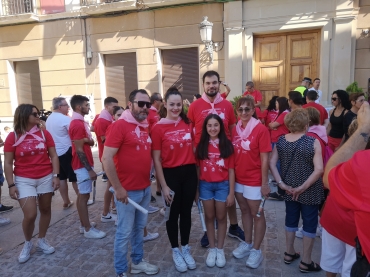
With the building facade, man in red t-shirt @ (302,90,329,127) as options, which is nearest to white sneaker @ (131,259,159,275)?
man in red t-shirt @ (302,90,329,127)

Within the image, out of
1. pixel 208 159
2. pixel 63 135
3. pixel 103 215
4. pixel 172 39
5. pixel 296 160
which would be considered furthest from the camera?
pixel 172 39

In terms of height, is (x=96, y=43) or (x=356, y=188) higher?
(x=96, y=43)

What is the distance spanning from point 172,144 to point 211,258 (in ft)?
4.25

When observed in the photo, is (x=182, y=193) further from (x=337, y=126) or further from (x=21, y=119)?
(x=337, y=126)

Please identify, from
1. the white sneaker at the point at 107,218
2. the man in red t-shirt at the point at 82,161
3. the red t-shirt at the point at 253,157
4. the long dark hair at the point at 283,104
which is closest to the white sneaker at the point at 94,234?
the man in red t-shirt at the point at 82,161

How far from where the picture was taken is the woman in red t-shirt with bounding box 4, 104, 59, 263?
3332 millimetres

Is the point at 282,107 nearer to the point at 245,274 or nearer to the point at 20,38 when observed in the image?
the point at 245,274

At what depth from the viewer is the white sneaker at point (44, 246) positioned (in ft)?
11.6

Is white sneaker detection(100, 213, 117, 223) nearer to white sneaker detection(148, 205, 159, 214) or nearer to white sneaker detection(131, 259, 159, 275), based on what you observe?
white sneaker detection(148, 205, 159, 214)

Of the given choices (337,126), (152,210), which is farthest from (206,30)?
(152,210)

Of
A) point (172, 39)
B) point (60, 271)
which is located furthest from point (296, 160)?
point (172, 39)

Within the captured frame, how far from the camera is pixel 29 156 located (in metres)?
3.39

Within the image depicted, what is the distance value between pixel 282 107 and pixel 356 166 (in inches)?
155

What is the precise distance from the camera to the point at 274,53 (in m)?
8.91
